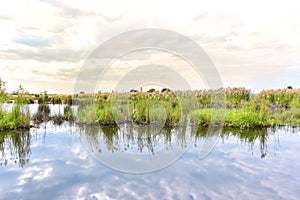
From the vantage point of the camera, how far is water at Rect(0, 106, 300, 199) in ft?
11.0

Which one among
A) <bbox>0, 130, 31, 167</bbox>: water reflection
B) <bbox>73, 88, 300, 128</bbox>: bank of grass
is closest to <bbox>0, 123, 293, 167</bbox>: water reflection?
<bbox>0, 130, 31, 167</bbox>: water reflection

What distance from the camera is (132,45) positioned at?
675 cm

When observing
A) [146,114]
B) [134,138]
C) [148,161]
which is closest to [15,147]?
[134,138]

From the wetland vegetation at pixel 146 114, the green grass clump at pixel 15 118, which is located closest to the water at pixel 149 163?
the green grass clump at pixel 15 118

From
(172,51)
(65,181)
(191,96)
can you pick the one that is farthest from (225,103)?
Answer: (65,181)

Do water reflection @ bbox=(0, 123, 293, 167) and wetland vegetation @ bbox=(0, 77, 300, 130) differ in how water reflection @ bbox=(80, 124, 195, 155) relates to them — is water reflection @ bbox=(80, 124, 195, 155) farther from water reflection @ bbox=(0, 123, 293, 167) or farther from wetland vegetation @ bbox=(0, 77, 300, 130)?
wetland vegetation @ bbox=(0, 77, 300, 130)

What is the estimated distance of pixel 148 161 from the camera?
4.67 m

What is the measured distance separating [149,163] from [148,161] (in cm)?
10

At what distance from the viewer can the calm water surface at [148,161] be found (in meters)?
3.36

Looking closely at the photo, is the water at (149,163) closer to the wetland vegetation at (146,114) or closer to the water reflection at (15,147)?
Result: the water reflection at (15,147)

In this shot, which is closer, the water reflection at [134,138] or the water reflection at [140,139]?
the water reflection at [140,139]

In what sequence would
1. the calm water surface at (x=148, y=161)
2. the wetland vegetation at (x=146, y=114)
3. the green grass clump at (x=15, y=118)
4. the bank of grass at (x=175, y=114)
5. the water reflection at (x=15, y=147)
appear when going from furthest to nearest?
the bank of grass at (x=175, y=114), the wetland vegetation at (x=146, y=114), the green grass clump at (x=15, y=118), the water reflection at (x=15, y=147), the calm water surface at (x=148, y=161)

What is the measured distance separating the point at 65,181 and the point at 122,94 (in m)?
7.35

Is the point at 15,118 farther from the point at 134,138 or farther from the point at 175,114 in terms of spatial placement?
the point at 175,114
